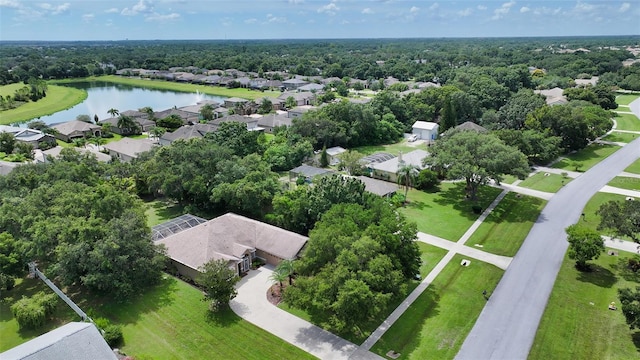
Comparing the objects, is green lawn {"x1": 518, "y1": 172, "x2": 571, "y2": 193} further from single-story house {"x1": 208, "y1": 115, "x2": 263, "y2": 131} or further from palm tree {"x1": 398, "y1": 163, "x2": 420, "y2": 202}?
single-story house {"x1": 208, "y1": 115, "x2": 263, "y2": 131}

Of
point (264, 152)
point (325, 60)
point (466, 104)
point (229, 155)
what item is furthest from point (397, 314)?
point (325, 60)

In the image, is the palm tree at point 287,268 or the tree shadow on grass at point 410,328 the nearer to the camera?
the tree shadow on grass at point 410,328

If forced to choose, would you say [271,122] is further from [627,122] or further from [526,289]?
[627,122]

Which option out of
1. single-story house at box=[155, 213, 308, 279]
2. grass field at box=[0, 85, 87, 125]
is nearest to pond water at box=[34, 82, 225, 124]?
grass field at box=[0, 85, 87, 125]

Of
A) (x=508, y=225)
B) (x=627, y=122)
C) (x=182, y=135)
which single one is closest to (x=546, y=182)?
(x=508, y=225)

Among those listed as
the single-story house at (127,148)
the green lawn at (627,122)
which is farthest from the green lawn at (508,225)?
the single-story house at (127,148)

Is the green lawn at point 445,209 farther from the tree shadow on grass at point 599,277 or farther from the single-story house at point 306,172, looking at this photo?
the single-story house at point 306,172
